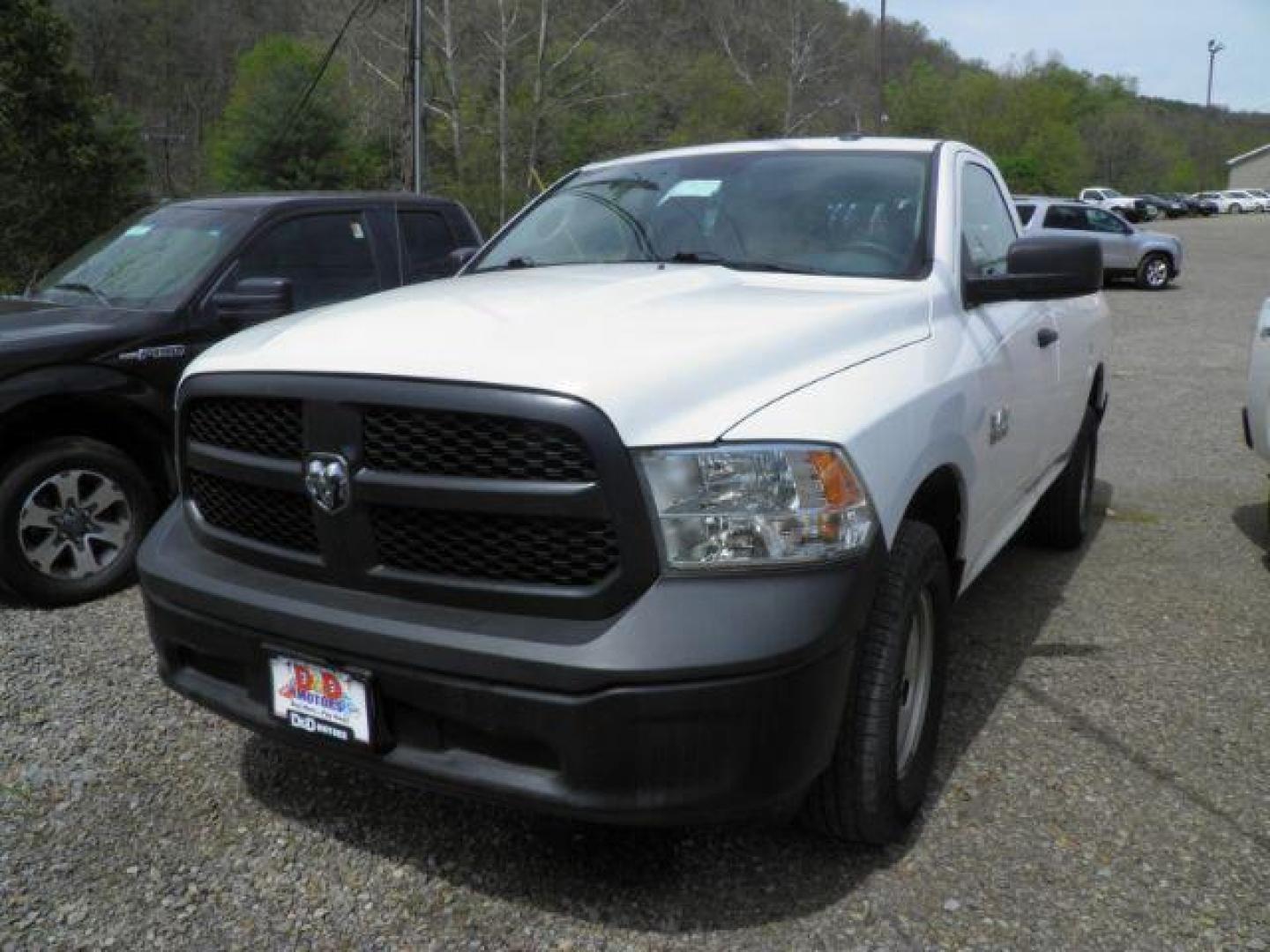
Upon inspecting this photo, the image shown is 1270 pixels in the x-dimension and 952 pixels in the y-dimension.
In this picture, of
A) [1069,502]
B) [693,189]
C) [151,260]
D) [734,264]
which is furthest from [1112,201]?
[734,264]

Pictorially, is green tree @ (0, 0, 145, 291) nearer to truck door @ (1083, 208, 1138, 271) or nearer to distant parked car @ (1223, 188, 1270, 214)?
truck door @ (1083, 208, 1138, 271)

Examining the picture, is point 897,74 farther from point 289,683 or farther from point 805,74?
point 289,683

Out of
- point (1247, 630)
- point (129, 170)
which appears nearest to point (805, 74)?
point (129, 170)

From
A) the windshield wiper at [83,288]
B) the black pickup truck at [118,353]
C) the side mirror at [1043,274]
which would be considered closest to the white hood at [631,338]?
the side mirror at [1043,274]

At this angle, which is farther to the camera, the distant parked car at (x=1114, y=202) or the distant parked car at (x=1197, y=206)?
the distant parked car at (x=1197, y=206)

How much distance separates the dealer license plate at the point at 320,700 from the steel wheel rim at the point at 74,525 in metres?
2.60

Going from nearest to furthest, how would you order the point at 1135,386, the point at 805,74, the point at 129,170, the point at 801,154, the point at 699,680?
the point at 699,680 < the point at 801,154 < the point at 1135,386 < the point at 129,170 < the point at 805,74

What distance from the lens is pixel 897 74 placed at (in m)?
82.7

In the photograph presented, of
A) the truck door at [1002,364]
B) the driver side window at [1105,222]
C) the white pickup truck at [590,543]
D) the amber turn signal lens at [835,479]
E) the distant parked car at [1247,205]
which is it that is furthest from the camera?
the distant parked car at [1247,205]

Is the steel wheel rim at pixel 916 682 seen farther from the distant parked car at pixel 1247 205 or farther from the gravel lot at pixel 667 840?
the distant parked car at pixel 1247 205

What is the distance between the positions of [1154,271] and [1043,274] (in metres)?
20.8

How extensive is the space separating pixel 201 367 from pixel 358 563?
0.71 metres

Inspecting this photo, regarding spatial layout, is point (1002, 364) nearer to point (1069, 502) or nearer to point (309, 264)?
point (1069, 502)

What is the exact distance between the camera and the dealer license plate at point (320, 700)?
2312mm
